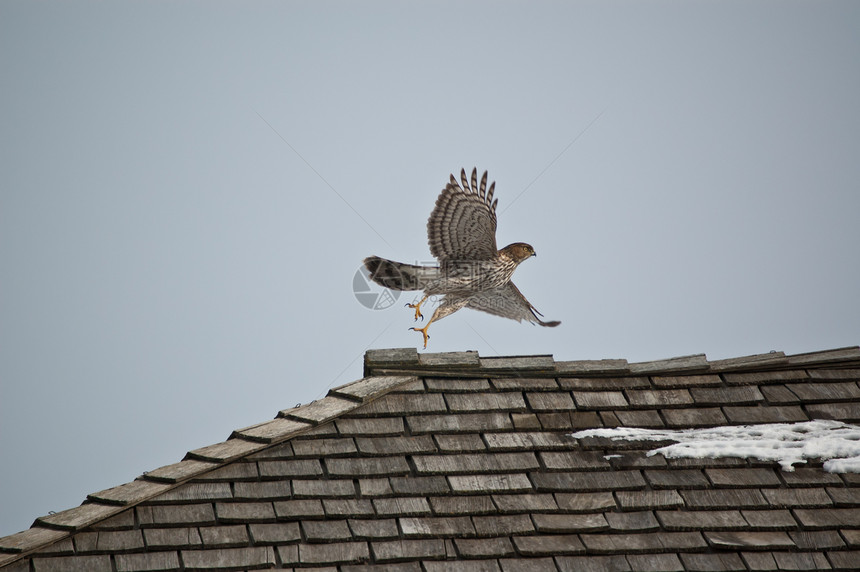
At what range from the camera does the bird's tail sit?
21.5 feet

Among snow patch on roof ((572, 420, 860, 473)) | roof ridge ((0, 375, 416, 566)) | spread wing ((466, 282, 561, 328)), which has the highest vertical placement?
spread wing ((466, 282, 561, 328))

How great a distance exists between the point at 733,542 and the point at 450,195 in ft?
12.1

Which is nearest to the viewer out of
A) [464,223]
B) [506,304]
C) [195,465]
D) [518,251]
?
[195,465]

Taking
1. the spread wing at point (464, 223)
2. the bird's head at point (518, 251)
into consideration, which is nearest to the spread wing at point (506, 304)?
the bird's head at point (518, 251)

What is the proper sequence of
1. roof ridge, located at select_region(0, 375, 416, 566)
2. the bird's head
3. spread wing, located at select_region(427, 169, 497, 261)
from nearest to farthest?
roof ridge, located at select_region(0, 375, 416, 566)
spread wing, located at select_region(427, 169, 497, 261)
the bird's head

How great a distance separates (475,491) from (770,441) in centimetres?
152

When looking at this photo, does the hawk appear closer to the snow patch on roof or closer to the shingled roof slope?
the shingled roof slope

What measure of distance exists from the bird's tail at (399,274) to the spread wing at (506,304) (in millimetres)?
641

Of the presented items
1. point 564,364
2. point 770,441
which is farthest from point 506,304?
point 770,441

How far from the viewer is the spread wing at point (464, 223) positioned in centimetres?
628

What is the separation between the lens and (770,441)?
385cm

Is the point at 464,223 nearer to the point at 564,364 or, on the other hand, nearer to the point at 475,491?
the point at 564,364

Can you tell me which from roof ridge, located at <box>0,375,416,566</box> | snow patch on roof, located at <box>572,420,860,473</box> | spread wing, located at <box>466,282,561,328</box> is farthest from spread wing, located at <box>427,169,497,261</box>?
snow patch on roof, located at <box>572,420,860,473</box>

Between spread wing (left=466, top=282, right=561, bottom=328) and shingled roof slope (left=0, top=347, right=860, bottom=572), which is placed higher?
spread wing (left=466, top=282, right=561, bottom=328)
